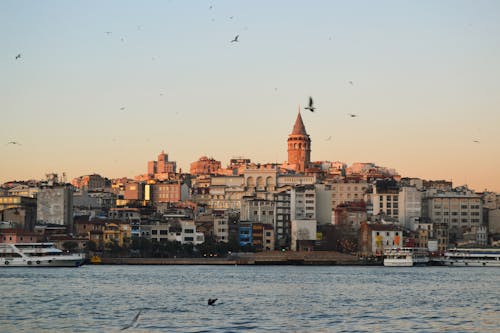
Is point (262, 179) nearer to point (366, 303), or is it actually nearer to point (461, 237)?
point (461, 237)

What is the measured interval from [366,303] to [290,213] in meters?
71.3

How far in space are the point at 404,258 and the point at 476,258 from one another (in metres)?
5.71

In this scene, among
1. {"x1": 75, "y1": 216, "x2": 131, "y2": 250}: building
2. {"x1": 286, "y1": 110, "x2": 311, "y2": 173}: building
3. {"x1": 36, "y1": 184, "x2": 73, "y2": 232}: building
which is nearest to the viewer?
{"x1": 75, "y1": 216, "x2": 131, "y2": 250}: building

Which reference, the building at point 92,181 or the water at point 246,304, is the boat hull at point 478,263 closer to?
the water at point 246,304

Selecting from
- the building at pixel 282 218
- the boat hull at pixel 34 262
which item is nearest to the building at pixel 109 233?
the building at pixel 282 218

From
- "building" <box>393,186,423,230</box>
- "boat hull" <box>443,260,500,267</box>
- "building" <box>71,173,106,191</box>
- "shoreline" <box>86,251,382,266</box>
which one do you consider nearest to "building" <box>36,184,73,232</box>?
"shoreline" <box>86,251,382,266</box>

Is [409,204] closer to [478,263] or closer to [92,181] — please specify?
[478,263]

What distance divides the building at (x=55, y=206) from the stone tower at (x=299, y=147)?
62.5 m

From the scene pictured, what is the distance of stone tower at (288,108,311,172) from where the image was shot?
16988cm

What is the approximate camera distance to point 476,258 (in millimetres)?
93500

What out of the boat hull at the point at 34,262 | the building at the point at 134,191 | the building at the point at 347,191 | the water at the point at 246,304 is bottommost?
the water at the point at 246,304

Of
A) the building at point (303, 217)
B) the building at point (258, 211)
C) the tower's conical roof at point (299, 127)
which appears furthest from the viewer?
the tower's conical roof at point (299, 127)

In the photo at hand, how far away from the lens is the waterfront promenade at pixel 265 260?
9300 centimetres

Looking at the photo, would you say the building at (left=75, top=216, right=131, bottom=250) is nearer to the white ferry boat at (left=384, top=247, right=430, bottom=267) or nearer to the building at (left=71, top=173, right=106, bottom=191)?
the white ferry boat at (left=384, top=247, right=430, bottom=267)
